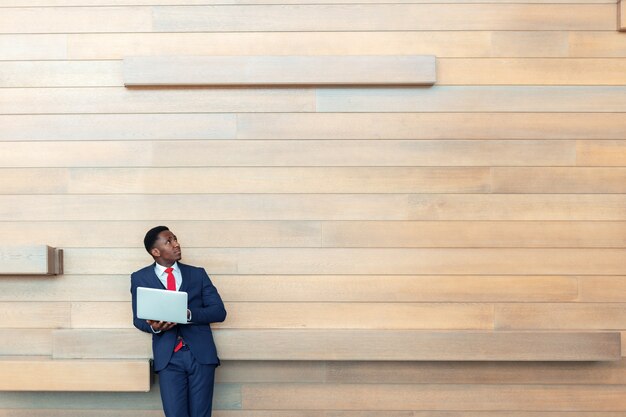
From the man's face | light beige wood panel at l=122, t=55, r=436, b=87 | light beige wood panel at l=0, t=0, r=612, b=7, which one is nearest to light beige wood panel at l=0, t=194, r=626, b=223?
the man's face

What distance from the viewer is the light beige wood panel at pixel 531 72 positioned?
3.04 m

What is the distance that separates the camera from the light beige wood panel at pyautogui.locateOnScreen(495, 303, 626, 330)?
3002 millimetres

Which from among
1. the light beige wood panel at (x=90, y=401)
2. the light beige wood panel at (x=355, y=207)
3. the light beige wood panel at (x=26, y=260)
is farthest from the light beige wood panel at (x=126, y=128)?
the light beige wood panel at (x=90, y=401)

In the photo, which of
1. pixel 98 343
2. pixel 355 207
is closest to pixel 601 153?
pixel 355 207

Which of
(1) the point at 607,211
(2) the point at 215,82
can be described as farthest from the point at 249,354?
(1) the point at 607,211

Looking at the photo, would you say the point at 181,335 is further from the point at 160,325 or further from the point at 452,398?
the point at 452,398

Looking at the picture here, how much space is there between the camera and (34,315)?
3039mm

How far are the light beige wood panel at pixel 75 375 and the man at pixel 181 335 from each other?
0.17 metres

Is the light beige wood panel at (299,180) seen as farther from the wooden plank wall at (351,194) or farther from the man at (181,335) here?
the man at (181,335)

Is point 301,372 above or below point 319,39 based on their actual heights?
below

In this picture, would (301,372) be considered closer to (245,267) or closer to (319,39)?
(245,267)

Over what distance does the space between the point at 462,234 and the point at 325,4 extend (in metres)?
1.10

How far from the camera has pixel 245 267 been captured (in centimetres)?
302

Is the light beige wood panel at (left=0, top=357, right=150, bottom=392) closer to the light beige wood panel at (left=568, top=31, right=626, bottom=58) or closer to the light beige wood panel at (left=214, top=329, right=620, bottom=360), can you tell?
the light beige wood panel at (left=214, top=329, right=620, bottom=360)
